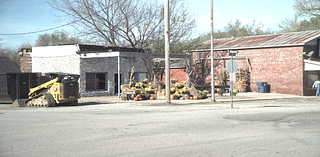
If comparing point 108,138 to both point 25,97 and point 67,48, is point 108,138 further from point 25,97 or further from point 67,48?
point 67,48

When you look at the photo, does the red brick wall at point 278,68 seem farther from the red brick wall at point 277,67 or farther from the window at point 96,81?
the window at point 96,81

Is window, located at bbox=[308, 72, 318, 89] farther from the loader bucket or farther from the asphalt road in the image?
the loader bucket

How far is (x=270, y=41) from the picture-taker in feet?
98.5

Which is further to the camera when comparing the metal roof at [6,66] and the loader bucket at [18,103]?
the metal roof at [6,66]

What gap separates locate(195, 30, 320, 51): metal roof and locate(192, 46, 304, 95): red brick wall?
1.59ft

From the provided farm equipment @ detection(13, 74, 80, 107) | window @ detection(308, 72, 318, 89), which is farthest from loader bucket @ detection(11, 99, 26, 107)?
window @ detection(308, 72, 318, 89)

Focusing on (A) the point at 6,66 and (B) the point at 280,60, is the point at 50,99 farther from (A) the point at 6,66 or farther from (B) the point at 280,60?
(B) the point at 280,60

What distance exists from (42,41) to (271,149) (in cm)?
6651

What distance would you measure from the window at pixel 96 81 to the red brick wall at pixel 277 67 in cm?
1345

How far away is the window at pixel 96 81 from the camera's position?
26938 mm

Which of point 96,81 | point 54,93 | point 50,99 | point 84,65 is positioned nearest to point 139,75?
point 96,81

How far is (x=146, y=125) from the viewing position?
1067 centimetres

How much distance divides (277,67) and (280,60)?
709mm

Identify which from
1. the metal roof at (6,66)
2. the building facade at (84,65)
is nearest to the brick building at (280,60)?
the building facade at (84,65)
